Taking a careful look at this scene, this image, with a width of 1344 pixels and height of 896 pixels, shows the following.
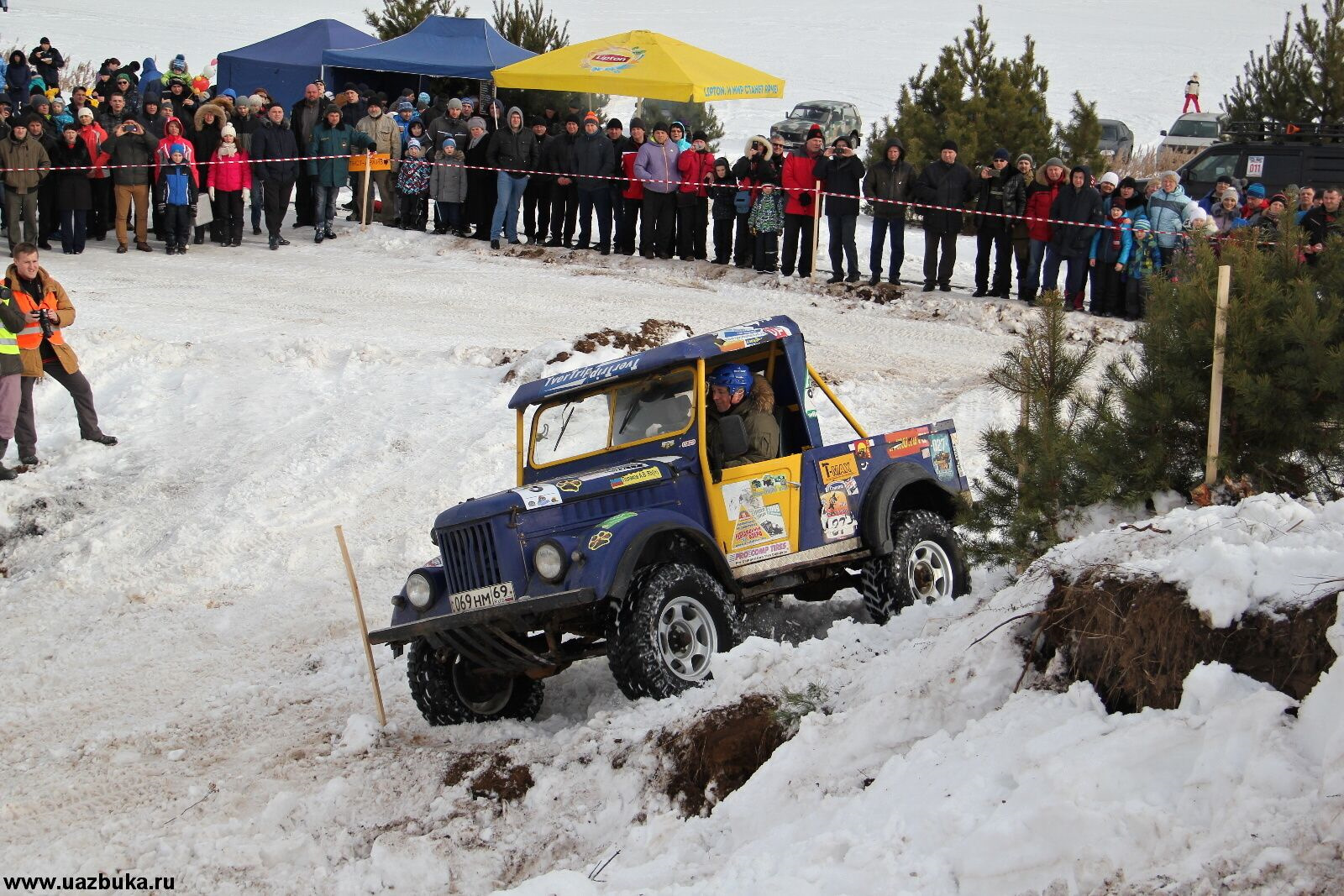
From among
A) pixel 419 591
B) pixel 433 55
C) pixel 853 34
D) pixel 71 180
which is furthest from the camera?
pixel 853 34

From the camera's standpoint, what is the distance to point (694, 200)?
61.7 feet

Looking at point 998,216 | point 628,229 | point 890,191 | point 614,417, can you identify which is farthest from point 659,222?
point 614,417

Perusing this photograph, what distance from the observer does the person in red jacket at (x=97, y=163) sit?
Answer: 18547mm

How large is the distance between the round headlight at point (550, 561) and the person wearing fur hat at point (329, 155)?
46.3 feet

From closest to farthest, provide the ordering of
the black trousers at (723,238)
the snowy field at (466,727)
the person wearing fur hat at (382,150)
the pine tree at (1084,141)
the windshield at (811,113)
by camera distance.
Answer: the snowy field at (466,727)
the black trousers at (723,238)
the person wearing fur hat at (382,150)
the pine tree at (1084,141)
the windshield at (811,113)

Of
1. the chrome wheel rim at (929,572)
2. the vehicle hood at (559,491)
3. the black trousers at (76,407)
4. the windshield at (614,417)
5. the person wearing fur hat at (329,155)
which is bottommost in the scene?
the chrome wheel rim at (929,572)

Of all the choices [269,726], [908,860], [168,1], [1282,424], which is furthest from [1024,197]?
[168,1]

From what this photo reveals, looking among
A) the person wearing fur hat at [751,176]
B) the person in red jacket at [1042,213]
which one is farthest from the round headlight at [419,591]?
the person wearing fur hat at [751,176]

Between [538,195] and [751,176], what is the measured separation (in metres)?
3.45

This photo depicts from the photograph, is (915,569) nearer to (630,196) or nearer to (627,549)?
(627,549)

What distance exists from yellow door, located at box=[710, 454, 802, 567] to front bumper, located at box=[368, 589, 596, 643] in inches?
47.0

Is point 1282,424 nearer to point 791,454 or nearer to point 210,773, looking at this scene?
point 791,454

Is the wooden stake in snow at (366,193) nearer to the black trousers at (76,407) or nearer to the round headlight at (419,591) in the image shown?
the black trousers at (76,407)

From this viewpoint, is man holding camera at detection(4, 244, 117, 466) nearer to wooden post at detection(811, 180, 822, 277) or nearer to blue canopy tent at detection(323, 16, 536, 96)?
wooden post at detection(811, 180, 822, 277)
